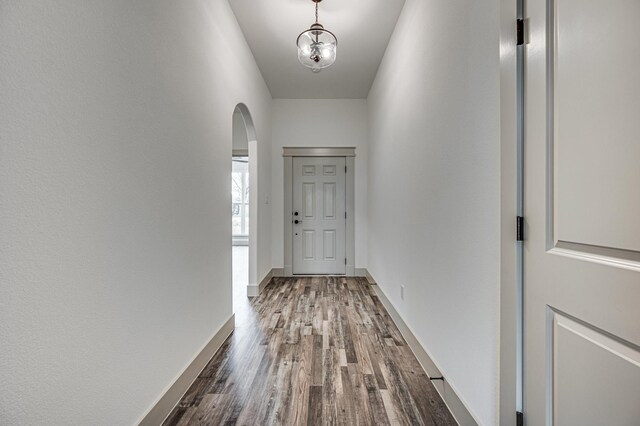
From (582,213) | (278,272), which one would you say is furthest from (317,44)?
(278,272)

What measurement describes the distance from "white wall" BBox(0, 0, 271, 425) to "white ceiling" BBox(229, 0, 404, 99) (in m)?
1.02

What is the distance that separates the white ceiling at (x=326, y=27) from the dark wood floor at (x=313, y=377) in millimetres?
2826

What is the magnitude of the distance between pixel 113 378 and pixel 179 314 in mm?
592

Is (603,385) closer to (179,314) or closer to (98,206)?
(98,206)

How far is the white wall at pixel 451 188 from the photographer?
1315 millimetres

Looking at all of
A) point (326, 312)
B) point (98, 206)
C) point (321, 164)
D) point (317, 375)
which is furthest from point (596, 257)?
point (321, 164)

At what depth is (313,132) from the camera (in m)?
5.13

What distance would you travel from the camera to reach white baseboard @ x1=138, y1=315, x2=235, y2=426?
4.89 feet

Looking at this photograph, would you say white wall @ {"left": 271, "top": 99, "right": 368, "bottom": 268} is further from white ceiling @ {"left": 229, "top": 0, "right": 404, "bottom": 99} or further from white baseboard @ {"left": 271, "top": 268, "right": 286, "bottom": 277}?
white ceiling @ {"left": 229, "top": 0, "right": 404, "bottom": 99}

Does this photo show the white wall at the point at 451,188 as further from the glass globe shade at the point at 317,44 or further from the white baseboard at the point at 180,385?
the white baseboard at the point at 180,385

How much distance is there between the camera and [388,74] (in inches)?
136

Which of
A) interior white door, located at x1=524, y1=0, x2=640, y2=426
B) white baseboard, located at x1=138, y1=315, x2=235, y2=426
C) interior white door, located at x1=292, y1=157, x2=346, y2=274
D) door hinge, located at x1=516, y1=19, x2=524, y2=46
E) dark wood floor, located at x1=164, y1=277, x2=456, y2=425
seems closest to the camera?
interior white door, located at x1=524, y1=0, x2=640, y2=426

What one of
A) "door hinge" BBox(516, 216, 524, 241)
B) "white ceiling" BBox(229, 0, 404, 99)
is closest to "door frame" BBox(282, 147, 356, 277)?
"white ceiling" BBox(229, 0, 404, 99)

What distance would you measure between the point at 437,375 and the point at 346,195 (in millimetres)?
3603
